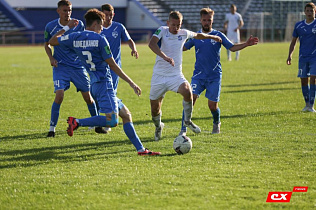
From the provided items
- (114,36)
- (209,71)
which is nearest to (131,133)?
(209,71)

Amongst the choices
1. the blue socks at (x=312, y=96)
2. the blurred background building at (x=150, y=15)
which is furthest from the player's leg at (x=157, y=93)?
the blurred background building at (x=150, y=15)

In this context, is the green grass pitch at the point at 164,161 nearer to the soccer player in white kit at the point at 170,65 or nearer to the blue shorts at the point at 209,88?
the blue shorts at the point at 209,88

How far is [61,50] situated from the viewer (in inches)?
350

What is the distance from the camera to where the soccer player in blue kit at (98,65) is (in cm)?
684

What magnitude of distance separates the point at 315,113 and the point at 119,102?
5.20 meters

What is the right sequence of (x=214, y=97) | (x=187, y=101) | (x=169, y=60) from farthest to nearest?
(x=214, y=97) < (x=187, y=101) < (x=169, y=60)

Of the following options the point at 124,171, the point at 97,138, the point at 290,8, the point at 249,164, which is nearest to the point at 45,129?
the point at 97,138

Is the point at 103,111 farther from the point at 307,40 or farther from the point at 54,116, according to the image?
the point at 307,40

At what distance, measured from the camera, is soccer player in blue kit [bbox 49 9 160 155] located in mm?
6836

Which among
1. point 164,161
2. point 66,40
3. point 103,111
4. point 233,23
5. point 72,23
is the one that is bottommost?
point 164,161

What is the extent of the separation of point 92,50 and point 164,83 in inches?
57.8

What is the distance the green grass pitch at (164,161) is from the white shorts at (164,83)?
783 millimetres

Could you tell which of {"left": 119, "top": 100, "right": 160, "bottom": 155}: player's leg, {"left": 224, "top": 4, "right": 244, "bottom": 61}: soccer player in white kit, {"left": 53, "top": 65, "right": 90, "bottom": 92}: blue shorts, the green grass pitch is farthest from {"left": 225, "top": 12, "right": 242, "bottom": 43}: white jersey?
{"left": 119, "top": 100, "right": 160, "bottom": 155}: player's leg

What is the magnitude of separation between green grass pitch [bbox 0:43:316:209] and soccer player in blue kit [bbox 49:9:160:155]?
0.46m
